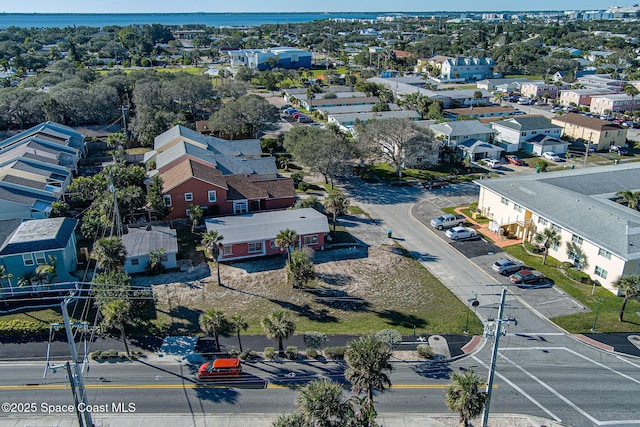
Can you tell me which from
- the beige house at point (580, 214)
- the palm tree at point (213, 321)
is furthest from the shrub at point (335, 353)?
the beige house at point (580, 214)

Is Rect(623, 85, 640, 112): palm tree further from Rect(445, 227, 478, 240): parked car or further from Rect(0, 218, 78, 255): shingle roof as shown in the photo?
Rect(0, 218, 78, 255): shingle roof

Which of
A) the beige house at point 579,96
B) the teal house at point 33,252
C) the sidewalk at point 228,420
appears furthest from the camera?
the beige house at point 579,96

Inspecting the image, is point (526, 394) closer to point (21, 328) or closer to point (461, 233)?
point (461, 233)

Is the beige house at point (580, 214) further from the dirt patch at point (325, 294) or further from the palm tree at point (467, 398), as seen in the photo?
the palm tree at point (467, 398)

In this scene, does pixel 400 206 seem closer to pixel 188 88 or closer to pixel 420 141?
pixel 420 141

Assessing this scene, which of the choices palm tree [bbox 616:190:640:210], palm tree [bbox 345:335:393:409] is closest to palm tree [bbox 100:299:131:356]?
palm tree [bbox 345:335:393:409]

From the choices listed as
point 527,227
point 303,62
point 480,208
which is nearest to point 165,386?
point 527,227
